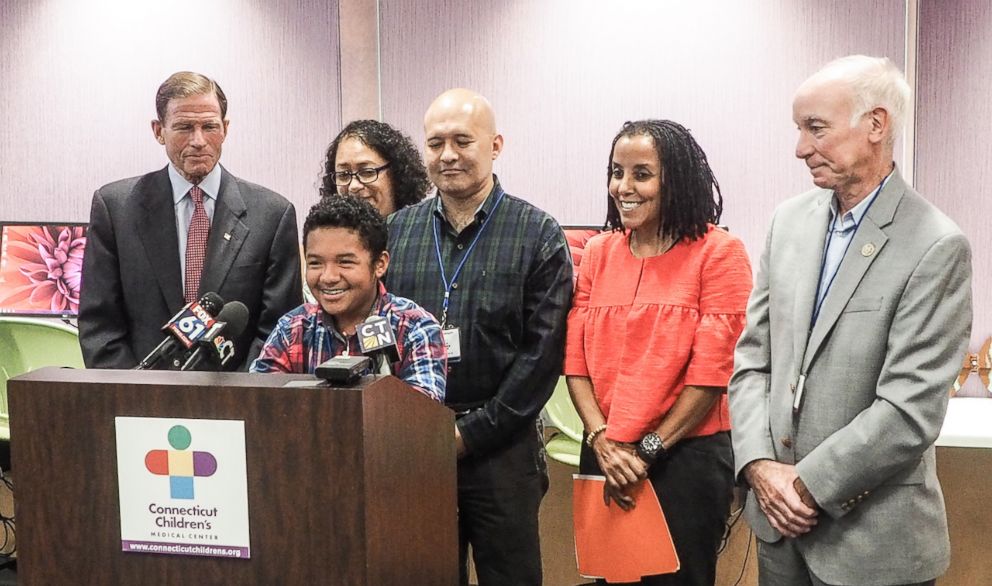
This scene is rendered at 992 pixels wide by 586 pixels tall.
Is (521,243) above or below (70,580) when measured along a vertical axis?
above

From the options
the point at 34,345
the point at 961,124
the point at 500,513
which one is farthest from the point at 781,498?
the point at 34,345

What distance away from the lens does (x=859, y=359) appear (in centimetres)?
183

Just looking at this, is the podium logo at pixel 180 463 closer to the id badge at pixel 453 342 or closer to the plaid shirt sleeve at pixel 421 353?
the plaid shirt sleeve at pixel 421 353

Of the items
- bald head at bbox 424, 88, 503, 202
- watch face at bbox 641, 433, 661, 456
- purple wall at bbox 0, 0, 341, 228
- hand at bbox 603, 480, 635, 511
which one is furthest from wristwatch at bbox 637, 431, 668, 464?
purple wall at bbox 0, 0, 341, 228

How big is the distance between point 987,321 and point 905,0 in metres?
1.15

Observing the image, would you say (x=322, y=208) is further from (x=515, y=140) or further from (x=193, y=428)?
(x=515, y=140)

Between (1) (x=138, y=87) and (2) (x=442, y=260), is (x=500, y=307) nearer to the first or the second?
(2) (x=442, y=260)

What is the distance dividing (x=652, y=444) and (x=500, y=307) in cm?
47

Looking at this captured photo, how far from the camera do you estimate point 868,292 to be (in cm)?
183

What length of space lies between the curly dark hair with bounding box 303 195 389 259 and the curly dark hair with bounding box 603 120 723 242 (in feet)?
2.17

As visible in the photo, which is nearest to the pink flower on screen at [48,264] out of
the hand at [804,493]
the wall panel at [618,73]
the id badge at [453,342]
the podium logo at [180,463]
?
the wall panel at [618,73]

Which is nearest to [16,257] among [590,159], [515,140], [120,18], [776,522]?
[120,18]

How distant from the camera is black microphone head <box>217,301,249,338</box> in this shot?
1.68 meters

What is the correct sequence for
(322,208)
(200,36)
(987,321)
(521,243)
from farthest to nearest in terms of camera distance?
(200,36) < (987,321) < (521,243) < (322,208)
